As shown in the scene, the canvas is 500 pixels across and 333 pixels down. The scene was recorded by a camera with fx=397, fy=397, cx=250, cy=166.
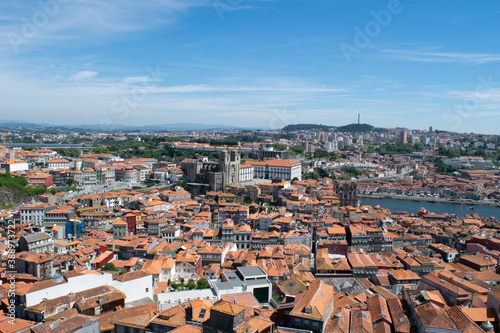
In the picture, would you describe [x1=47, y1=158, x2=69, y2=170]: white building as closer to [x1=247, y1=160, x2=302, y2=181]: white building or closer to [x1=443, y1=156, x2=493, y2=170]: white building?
[x1=247, y1=160, x2=302, y2=181]: white building

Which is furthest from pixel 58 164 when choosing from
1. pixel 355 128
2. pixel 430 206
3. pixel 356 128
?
pixel 356 128

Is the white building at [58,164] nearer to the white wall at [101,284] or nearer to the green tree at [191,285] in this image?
the green tree at [191,285]

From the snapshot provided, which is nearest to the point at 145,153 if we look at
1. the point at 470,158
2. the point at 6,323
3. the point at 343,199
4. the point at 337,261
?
the point at 343,199

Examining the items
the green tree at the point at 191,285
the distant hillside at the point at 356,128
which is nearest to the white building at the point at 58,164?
the green tree at the point at 191,285

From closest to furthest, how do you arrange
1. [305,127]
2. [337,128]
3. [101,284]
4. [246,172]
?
1. [101,284]
2. [246,172]
3. [337,128]
4. [305,127]

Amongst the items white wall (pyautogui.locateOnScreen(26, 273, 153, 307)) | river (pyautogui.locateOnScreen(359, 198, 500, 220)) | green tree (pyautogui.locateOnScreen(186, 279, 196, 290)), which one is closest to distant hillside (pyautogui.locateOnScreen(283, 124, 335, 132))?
river (pyautogui.locateOnScreen(359, 198, 500, 220))

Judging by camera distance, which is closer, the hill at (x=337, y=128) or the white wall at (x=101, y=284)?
the white wall at (x=101, y=284)

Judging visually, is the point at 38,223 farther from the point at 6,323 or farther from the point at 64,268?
the point at 6,323

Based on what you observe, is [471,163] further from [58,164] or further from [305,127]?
[305,127]
